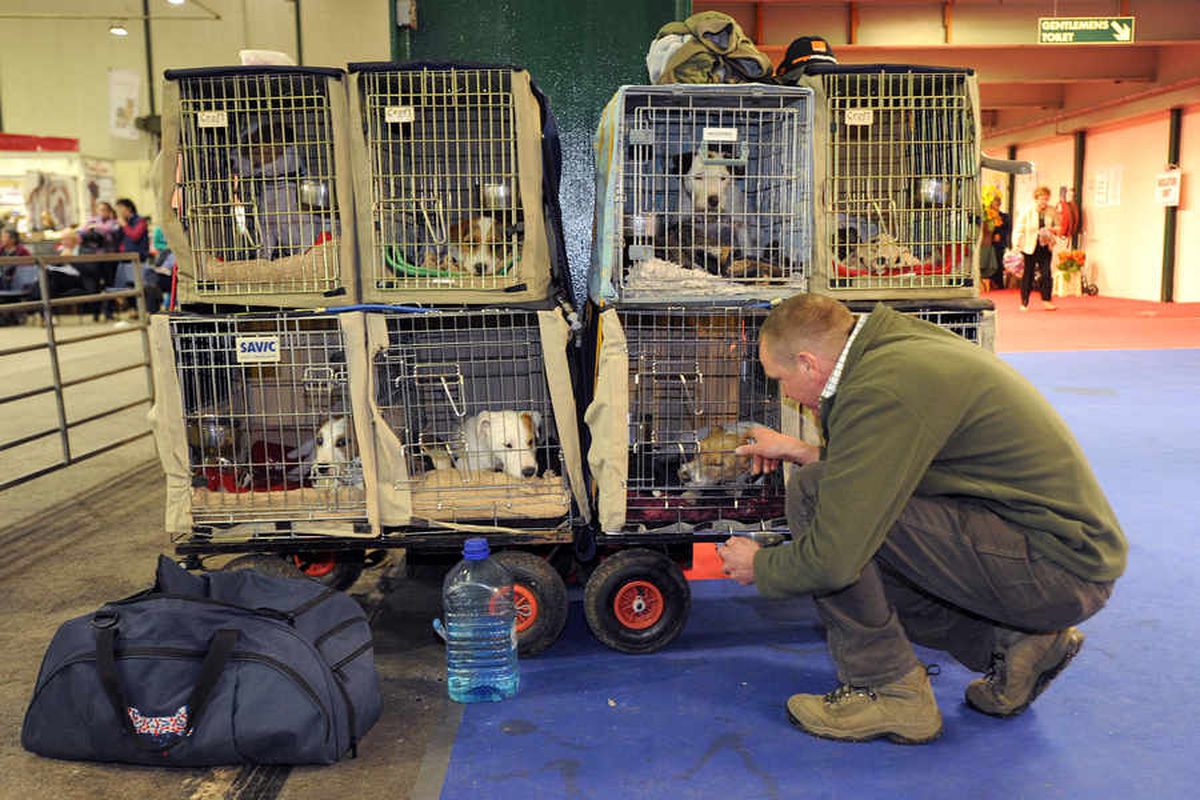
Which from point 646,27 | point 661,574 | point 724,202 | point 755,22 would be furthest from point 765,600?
point 755,22

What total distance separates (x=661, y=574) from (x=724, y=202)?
1.13 m

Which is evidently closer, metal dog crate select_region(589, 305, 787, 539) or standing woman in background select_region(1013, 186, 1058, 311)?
metal dog crate select_region(589, 305, 787, 539)

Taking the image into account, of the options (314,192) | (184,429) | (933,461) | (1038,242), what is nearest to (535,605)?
(184,429)

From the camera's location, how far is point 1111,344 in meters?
10.0

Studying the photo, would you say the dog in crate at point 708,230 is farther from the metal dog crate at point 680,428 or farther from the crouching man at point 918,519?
the crouching man at point 918,519

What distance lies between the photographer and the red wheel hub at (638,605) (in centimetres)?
295

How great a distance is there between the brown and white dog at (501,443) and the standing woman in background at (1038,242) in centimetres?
1273

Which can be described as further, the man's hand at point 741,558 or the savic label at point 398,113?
the savic label at point 398,113

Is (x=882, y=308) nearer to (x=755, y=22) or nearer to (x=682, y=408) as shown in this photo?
(x=682, y=408)

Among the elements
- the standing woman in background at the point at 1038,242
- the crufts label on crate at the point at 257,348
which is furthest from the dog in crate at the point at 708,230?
the standing woman in background at the point at 1038,242

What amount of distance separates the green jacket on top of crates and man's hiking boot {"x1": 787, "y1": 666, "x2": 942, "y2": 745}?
0.39m

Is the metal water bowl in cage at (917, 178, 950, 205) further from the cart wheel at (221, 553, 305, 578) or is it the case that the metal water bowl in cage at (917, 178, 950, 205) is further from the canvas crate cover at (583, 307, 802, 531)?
the cart wheel at (221, 553, 305, 578)

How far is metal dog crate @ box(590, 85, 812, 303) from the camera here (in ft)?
9.32

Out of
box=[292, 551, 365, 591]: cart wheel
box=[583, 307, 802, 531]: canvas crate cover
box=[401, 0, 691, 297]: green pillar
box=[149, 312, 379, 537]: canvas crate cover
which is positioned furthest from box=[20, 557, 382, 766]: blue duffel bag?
box=[401, 0, 691, 297]: green pillar
